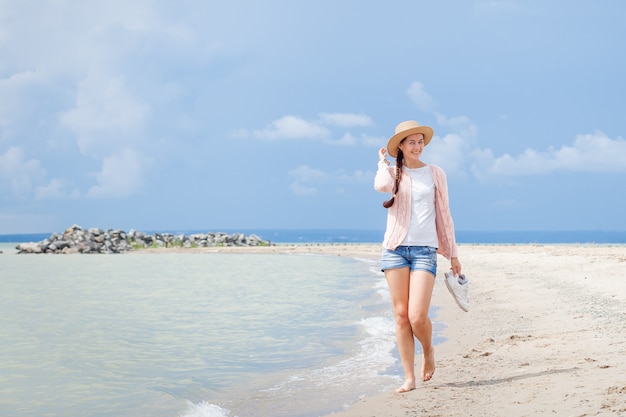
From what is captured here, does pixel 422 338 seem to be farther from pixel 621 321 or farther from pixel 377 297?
pixel 377 297

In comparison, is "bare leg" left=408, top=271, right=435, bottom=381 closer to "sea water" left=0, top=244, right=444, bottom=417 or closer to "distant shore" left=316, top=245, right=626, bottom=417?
"distant shore" left=316, top=245, right=626, bottom=417

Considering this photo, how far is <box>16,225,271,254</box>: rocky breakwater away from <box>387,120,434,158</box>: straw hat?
41.2 metres

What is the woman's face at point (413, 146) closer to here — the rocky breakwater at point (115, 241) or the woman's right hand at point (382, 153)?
the woman's right hand at point (382, 153)

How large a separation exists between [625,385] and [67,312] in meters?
11.6

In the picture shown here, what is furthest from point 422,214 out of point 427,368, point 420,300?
point 427,368

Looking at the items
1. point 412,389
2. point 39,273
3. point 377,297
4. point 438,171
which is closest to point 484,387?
point 412,389

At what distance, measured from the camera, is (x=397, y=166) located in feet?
18.4

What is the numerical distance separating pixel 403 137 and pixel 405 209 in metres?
0.62

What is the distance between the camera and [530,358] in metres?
6.61

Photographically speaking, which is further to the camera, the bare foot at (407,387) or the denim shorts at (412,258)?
the bare foot at (407,387)

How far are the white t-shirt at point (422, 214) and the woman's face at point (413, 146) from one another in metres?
0.19

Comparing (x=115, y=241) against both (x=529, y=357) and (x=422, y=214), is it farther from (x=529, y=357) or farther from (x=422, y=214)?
(x=422, y=214)

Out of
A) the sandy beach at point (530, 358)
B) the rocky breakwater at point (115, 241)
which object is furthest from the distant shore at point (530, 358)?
the rocky breakwater at point (115, 241)

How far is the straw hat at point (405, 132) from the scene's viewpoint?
5520 millimetres
